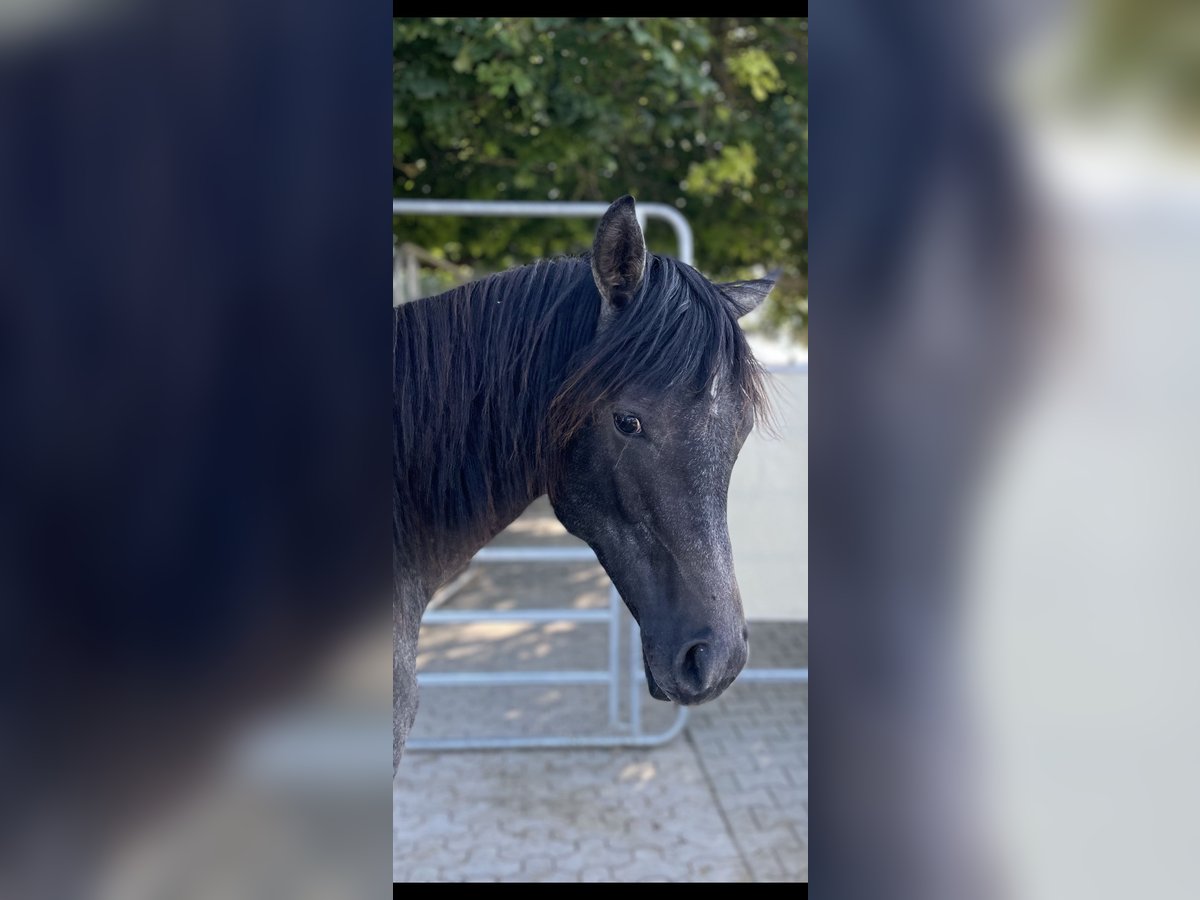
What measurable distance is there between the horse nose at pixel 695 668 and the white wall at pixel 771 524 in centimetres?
270

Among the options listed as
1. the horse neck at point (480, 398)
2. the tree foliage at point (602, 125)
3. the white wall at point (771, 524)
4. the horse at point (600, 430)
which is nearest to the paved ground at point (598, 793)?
the white wall at point (771, 524)

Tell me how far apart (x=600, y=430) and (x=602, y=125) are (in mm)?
2895

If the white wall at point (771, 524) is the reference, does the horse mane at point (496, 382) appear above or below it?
above

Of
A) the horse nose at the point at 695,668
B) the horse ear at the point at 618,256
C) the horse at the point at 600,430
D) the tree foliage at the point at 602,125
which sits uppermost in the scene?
the tree foliage at the point at 602,125

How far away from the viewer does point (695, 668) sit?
1388 mm

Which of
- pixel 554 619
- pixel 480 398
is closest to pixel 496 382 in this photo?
pixel 480 398

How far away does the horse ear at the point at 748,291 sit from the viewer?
69.4 inches

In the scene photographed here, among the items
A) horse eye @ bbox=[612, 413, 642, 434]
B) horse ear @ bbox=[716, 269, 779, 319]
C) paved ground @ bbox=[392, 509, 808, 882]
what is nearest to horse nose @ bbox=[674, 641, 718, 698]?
horse eye @ bbox=[612, 413, 642, 434]

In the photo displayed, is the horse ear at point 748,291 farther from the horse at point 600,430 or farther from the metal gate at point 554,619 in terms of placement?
the metal gate at point 554,619

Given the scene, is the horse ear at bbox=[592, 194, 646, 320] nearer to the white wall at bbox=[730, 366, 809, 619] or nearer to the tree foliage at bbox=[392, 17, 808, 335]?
the tree foliage at bbox=[392, 17, 808, 335]
